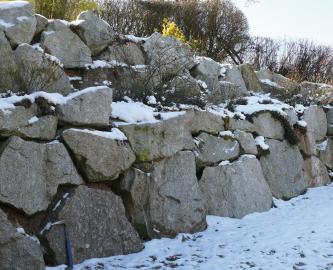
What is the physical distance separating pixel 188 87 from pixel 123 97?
49.5 inches

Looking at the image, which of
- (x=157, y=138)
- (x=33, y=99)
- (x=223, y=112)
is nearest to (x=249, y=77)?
(x=223, y=112)

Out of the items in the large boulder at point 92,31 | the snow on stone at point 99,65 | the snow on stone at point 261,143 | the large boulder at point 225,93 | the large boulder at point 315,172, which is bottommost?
the large boulder at point 315,172

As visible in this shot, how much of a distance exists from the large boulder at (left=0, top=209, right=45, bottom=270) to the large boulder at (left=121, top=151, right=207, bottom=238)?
1247 mm

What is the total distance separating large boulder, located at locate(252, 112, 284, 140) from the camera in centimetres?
720

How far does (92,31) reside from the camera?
6.39m

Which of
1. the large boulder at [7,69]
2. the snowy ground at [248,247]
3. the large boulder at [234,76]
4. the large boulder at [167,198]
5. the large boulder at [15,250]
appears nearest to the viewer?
the large boulder at [15,250]

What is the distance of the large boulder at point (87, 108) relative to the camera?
14.5ft

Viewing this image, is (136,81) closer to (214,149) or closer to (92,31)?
(92,31)

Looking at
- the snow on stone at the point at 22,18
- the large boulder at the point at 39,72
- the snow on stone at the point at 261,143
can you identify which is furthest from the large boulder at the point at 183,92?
the snow on stone at the point at 22,18

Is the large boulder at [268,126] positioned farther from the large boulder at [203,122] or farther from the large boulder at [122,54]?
the large boulder at [122,54]

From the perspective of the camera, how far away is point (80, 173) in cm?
446

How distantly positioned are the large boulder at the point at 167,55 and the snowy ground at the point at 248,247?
2.15 m

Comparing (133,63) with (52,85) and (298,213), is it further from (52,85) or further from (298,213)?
(298,213)

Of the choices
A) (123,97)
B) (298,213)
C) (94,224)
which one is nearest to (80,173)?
(94,224)
